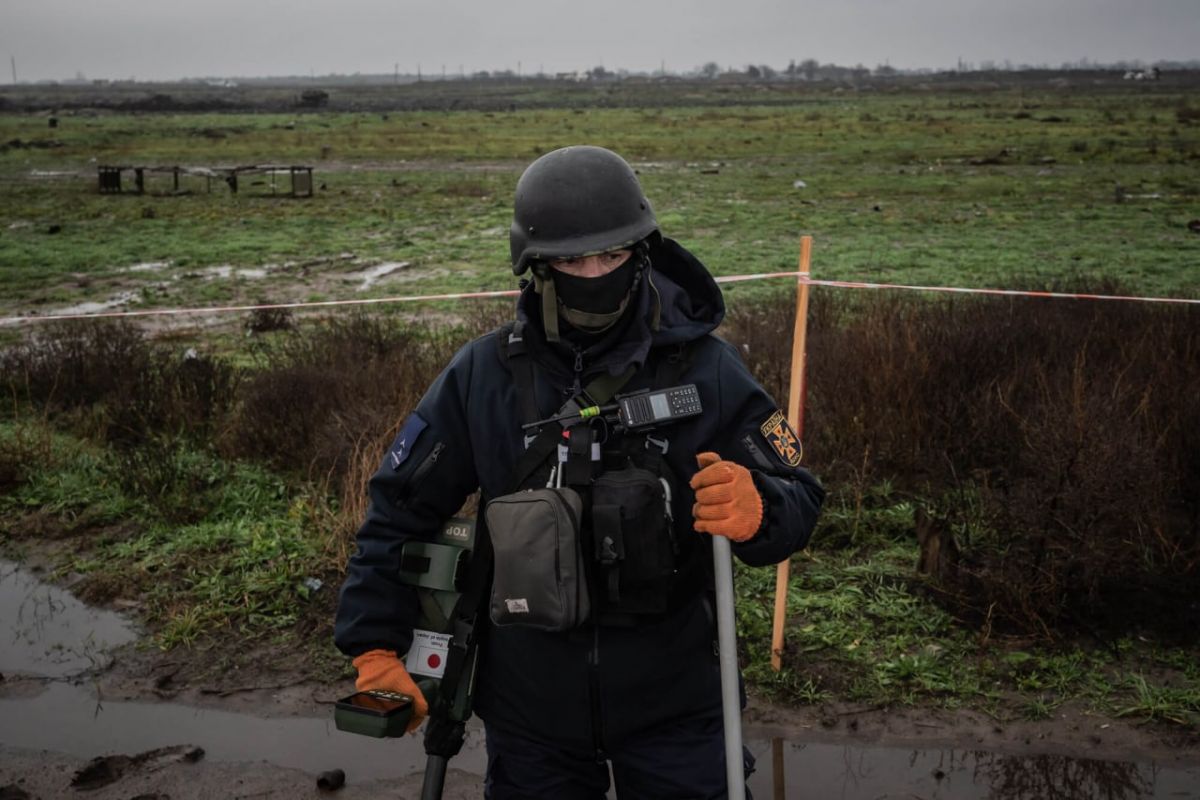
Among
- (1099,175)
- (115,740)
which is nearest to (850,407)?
(115,740)

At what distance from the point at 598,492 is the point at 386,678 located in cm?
68

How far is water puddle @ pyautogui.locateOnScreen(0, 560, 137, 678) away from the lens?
5.12 meters

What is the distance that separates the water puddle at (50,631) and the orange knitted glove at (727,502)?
372 centimetres

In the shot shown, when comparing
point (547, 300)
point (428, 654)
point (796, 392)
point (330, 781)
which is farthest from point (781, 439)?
point (330, 781)

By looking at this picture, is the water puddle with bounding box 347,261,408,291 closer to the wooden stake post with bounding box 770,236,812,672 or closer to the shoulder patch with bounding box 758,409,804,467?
the wooden stake post with bounding box 770,236,812,672

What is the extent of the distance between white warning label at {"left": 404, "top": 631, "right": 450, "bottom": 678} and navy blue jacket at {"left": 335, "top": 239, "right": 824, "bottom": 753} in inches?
1.7

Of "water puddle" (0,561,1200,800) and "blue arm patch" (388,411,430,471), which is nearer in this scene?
"blue arm patch" (388,411,430,471)

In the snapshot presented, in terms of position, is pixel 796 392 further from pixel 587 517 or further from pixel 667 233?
pixel 667 233

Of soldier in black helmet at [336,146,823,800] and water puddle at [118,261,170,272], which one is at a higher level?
soldier in black helmet at [336,146,823,800]

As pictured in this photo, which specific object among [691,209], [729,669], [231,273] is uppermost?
[729,669]

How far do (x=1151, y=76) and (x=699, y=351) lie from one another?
139997 mm

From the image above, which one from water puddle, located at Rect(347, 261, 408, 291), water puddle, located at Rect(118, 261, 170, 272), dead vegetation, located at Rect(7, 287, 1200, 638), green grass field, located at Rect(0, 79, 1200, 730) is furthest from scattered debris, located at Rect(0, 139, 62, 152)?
dead vegetation, located at Rect(7, 287, 1200, 638)

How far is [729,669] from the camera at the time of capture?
2473 millimetres

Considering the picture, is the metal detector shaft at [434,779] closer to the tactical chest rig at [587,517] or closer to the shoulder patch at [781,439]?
the tactical chest rig at [587,517]
